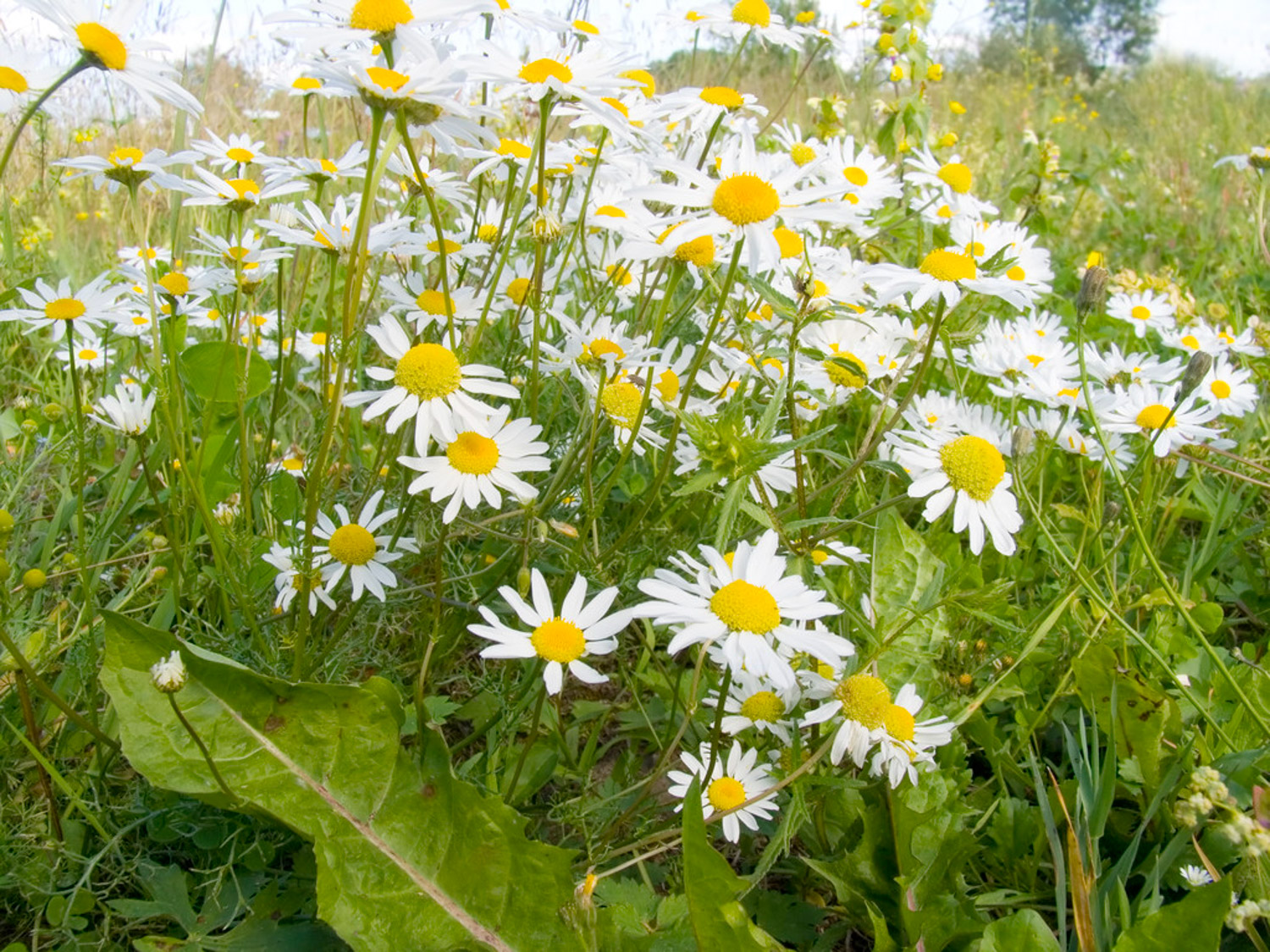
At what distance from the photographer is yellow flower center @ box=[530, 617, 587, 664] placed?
102 centimetres

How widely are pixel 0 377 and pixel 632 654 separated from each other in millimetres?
1671

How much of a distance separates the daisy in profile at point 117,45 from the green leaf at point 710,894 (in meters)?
0.88

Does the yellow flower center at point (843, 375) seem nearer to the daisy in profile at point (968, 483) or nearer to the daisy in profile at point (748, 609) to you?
the daisy in profile at point (968, 483)

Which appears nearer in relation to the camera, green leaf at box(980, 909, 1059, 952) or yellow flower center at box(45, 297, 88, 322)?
green leaf at box(980, 909, 1059, 952)

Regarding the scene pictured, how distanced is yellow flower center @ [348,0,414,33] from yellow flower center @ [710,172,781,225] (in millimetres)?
391

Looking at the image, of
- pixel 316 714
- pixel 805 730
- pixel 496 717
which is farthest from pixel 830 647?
pixel 316 714

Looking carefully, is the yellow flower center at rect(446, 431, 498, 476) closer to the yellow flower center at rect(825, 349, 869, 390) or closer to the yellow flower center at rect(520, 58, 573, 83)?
the yellow flower center at rect(520, 58, 573, 83)

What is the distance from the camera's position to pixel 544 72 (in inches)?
43.7

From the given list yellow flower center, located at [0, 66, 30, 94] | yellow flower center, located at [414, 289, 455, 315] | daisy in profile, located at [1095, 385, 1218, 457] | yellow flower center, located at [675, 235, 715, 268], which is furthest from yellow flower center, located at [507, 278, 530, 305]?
daisy in profile, located at [1095, 385, 1218, 457]

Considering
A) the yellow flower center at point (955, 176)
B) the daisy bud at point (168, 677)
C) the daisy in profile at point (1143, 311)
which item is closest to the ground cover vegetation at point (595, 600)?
the daisy bud at point (168, 677)

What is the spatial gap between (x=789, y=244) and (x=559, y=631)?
691 mm

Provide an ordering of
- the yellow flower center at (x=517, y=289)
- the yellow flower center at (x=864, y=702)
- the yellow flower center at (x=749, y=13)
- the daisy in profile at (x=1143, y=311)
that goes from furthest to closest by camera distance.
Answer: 1. the daisy in profile at (x=1143, y=311)
2. the yellow flower center at (x=749, y=13)
3. the yellow flower center at (x=517, y=289)
4. the yellow flower center at (x=864, y=702)

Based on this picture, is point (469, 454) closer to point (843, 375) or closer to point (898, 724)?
point (898, 724)

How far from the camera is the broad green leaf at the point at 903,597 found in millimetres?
1271
